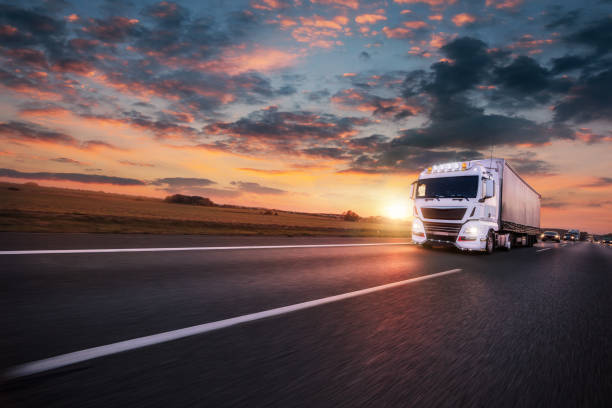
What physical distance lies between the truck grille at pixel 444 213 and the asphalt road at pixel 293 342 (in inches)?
320

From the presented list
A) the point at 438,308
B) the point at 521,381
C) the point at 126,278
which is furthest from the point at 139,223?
the point at 521,381

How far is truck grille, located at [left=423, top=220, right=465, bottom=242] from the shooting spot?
13880 mm

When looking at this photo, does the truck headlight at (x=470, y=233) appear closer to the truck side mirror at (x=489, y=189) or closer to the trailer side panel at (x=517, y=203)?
the truck side mirror at (x=489, y=189)

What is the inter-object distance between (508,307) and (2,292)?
6.22 metres

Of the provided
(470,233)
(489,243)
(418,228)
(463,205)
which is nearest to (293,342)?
(470,233)

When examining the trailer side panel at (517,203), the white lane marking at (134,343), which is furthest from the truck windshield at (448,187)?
the white lane marking at (134,343)

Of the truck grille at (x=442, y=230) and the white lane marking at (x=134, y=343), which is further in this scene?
the truck grille at (x=442, y=230)

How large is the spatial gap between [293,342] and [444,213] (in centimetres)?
1282

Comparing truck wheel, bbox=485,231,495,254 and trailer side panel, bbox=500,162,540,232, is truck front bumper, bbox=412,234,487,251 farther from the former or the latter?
trailer side panel, bbox=500,162,540,232

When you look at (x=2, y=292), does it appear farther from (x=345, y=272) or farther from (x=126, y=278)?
(x=345, y=272)

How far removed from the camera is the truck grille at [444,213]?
13.9 metres

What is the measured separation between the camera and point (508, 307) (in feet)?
15.5

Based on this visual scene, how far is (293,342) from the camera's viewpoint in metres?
2.85

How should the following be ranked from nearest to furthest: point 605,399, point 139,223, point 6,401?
point 6,401, point 605,399, point 139,223
